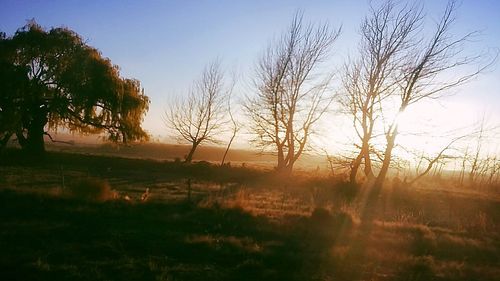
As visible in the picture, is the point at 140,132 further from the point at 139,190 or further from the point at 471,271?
the point at 471,271

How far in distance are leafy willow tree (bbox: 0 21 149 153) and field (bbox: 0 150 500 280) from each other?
12861mm

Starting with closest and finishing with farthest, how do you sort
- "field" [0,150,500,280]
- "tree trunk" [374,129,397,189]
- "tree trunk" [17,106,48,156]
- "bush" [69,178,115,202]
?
"field" [0,150,500,280]
"bush" [69,178,115,202]
"tree trunk" [374,129,397,189]
"tree trunk" [17,106,48,156]

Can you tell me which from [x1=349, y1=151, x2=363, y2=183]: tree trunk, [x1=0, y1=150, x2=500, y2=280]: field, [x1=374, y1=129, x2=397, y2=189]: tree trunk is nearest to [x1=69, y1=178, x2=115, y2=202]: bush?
[x1=0, y1=150, x2=500, y2=280]: field

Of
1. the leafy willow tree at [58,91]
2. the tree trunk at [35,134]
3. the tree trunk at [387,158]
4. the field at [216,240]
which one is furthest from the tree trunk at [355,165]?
the tree trunk at [35,134]

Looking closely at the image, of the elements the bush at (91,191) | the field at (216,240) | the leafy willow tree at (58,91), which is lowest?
the field at (216,240)

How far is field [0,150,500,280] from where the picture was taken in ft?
33.2

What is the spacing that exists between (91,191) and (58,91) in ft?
67.8

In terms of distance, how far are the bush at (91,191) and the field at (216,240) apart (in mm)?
37

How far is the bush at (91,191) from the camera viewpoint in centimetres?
1706

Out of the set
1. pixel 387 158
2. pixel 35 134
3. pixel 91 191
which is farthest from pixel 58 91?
pixel 387 158

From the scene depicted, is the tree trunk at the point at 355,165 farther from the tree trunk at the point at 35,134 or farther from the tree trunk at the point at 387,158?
the tree trunk at the point at 35,134

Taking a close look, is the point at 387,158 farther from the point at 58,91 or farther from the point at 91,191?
the point at 58,91

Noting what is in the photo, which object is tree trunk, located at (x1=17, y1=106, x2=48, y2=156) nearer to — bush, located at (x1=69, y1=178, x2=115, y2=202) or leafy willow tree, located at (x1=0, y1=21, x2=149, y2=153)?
leafy willow tree, located at (x1=0, y1=21, x2=149, y2=153)

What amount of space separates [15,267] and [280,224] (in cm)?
861
